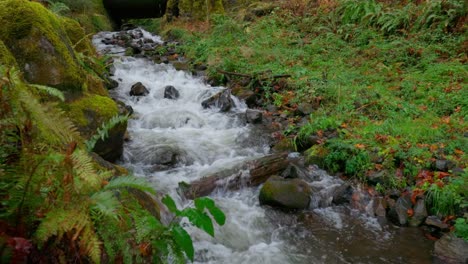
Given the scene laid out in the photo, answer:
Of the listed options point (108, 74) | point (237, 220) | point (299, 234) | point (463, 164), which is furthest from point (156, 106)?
point (463, 164)

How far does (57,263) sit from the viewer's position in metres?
2.25

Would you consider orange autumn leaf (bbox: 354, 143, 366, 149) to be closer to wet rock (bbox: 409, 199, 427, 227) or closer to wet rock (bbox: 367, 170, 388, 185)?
wet rock (bbox: 367, 170, 388, 185)

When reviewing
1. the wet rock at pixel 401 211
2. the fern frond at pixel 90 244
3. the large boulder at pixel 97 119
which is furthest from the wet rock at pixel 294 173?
the fern frond at pixel 90 244

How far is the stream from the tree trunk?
0.51 ft

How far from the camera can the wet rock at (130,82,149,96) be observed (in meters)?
10.6

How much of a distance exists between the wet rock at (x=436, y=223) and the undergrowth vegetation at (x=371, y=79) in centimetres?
13

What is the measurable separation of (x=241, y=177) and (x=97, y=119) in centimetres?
259

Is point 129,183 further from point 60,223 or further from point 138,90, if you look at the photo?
point 138,90

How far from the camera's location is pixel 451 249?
467 centimetres

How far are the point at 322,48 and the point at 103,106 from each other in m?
7.99

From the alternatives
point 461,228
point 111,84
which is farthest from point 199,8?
point 461,228

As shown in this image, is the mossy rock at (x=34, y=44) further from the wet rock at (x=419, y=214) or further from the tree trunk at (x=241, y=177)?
the wet rock at (x=419, y=214)

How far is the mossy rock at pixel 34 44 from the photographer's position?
5648mm

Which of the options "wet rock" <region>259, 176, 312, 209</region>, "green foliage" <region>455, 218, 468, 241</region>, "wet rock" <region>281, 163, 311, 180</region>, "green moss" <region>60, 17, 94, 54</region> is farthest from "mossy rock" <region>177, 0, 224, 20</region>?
"green foliage" <region>455, 218, 468, 241</region>
